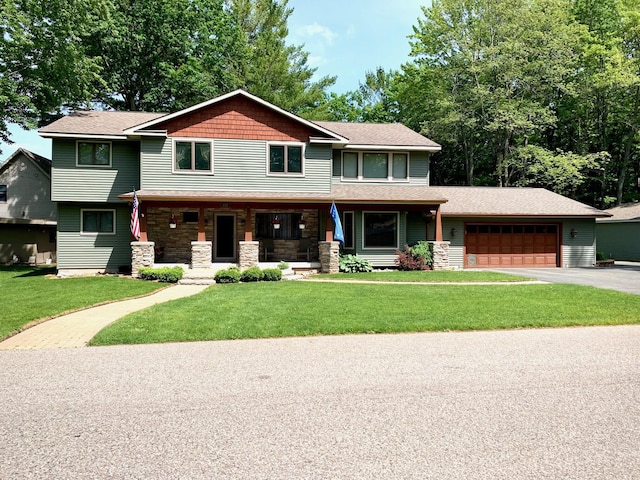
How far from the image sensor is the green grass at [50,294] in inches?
350

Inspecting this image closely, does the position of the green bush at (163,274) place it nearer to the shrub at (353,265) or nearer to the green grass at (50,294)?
the green grass at (50,294)

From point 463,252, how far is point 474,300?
37.1 ft

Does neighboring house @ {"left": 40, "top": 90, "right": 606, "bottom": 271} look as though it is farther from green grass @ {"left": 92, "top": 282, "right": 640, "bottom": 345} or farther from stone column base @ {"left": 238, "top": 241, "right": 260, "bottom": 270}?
green grass @ {"left": 92, "top": 282, "right": 640, "bottom": 345}

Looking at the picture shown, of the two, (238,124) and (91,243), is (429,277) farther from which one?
(91,243)

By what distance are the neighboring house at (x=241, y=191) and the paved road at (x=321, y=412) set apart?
11964 millimetres

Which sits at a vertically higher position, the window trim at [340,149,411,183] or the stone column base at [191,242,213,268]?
the window trim at [340,149,411,183]

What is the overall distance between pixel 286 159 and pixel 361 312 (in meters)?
11.3

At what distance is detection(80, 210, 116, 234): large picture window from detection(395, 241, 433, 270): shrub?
12.6 metres

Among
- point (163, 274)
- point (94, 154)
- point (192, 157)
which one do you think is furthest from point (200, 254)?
point (94, 154)

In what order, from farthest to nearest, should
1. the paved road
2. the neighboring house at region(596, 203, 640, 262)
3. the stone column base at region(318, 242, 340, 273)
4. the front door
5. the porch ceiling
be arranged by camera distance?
1. the neighboring house at region(596, 203, 640, 262)
2. the front door
3. the stone column base at region(318, 242, 340, 273)
4. the porch ceiling
5. the paved road

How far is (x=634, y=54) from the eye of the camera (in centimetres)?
3112

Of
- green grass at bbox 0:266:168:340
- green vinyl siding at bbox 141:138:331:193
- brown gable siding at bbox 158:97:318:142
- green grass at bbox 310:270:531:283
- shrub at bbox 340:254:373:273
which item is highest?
brown gable siding at bbox 158:97:318:142

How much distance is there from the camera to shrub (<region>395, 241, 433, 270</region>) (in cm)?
1912

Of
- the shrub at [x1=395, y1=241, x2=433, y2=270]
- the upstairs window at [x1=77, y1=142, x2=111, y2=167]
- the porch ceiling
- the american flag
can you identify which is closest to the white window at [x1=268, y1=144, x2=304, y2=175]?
the porch ceiling
